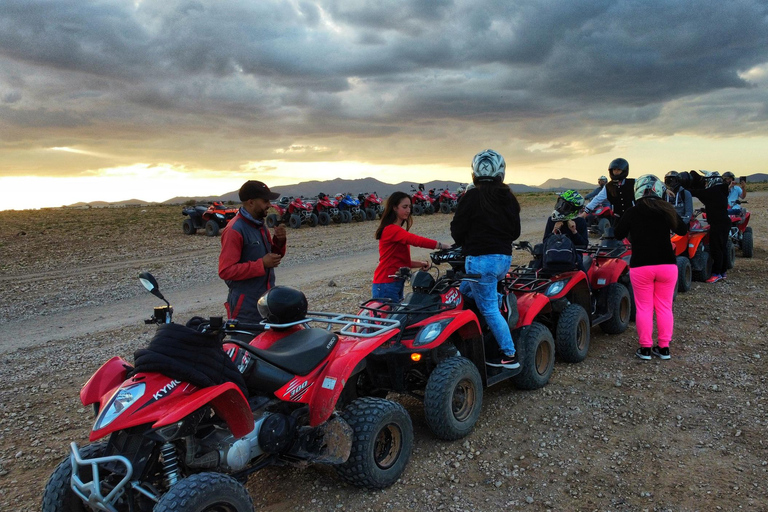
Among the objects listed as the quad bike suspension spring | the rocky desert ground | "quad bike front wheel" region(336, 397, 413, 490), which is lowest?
the rocky desert ground

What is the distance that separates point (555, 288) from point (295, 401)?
363cm

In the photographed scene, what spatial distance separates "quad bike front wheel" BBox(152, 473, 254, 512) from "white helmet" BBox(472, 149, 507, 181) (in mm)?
3148

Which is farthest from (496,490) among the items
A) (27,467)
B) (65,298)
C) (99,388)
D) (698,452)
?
(65,298)

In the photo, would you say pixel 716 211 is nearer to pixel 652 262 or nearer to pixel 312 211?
pixel 652 262

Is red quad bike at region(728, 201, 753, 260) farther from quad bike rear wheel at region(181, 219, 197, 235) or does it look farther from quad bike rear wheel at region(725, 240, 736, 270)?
quad bike rear wheel at region(181, 219, 197, 235)

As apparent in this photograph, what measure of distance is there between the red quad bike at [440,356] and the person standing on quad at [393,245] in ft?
1.86

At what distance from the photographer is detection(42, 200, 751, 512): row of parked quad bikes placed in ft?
8.82

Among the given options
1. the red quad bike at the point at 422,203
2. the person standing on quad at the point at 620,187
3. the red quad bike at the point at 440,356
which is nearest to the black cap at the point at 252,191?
the red quad bike at the point at 440,356

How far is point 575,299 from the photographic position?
6559mm

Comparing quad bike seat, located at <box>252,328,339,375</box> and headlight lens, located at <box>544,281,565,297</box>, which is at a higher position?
quad bike seat, located at <box>252,328,339,375</box>

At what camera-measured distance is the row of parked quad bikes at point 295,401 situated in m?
2.69

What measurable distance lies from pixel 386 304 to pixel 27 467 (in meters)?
2.98

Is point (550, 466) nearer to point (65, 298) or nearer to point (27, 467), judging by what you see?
point (27, 467)

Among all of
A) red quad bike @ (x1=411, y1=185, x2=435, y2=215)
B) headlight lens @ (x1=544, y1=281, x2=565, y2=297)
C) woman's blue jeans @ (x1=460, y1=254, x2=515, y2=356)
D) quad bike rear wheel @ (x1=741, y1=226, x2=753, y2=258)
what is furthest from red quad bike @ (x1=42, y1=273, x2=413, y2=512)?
red quad bike @ (x1=411, y1=185, x2=435, y2=215)
